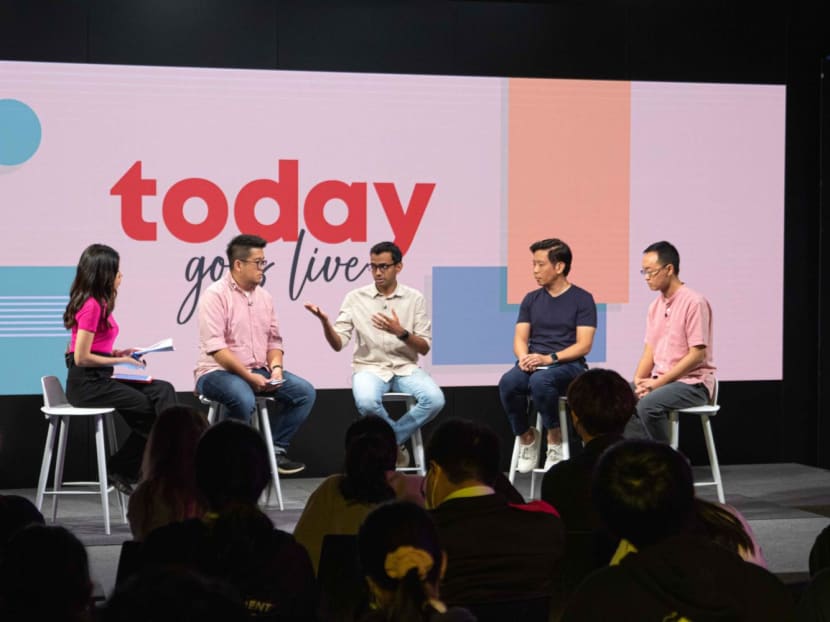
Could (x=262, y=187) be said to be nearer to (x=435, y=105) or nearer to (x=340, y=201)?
(x=340, y=201)

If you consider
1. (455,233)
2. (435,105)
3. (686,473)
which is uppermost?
(435,105)

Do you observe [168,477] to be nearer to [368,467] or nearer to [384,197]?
[368,467]

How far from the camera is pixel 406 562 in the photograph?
163 cm

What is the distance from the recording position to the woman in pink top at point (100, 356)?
17.1 ft

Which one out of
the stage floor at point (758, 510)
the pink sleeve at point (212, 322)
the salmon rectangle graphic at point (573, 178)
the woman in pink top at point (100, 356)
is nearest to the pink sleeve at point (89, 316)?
the woman in pink top at point (100, 356)

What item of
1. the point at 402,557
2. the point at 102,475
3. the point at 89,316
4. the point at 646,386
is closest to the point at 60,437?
the point at 102,475

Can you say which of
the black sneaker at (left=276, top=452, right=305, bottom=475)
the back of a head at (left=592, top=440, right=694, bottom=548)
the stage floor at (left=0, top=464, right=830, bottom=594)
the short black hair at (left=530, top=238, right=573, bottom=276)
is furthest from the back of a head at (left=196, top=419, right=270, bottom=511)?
the short black hair at (left=530, top=238, right=573, bottom=276)

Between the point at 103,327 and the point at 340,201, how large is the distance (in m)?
1.70

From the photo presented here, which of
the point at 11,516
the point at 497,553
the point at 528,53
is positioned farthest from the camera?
the point at 528,53

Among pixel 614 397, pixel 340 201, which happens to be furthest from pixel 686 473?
pixel 340 201

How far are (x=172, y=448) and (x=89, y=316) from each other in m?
2.36

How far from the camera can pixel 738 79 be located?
23.0ft

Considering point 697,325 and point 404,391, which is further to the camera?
point 404,391

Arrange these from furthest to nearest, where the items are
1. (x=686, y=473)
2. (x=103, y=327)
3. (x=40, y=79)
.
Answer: (x=40, y=79)
(x=103, y=327)
(x=686, y=473)
